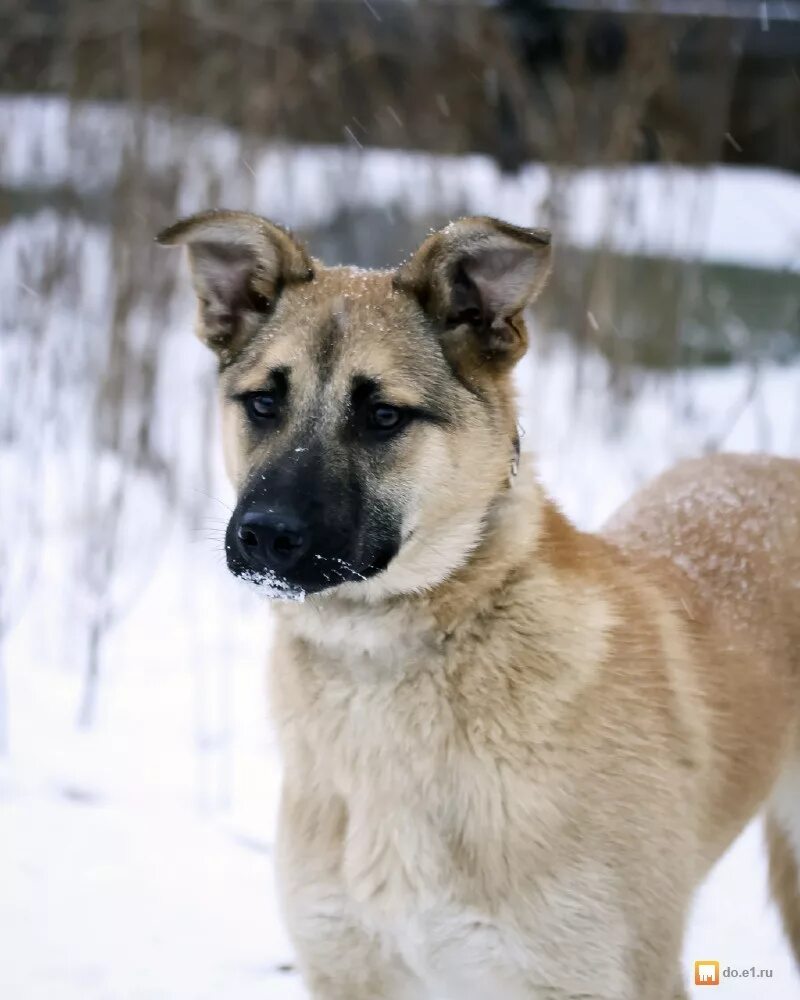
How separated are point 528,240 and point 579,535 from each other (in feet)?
2.27

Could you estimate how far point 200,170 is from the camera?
584 cm

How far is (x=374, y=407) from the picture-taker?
7.79 feet

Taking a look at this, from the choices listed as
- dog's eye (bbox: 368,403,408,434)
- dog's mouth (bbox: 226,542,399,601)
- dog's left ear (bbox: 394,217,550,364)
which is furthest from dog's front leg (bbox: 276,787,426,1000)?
dog's left ear (bbox: 394,217,550,364)

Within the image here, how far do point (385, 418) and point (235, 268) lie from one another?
605mm

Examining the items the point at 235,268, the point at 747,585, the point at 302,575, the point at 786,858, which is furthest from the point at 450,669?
the point at 786,858

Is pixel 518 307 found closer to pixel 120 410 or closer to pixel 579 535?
pixel 579 535

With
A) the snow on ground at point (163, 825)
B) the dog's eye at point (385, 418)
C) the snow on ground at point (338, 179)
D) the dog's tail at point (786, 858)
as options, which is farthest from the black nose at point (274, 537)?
the snow on ground at point (338, 179)

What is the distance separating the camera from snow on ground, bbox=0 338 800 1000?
115 inches

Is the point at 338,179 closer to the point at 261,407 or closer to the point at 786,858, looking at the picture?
the point at 261,407

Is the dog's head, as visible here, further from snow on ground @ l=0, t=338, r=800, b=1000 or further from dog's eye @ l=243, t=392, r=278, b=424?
snow on ground @ l=0, t=338, r=800, b=1000

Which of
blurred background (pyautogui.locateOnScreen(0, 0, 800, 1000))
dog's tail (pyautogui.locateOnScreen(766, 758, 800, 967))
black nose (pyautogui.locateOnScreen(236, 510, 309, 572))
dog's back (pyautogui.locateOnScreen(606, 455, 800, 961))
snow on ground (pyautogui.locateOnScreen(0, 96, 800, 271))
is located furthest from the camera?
snow on ground (pyautogui.locateOnScreen(0, 96, 800, 271))

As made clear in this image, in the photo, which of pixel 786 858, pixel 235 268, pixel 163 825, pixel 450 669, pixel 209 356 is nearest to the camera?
Answer: pixel 450 669

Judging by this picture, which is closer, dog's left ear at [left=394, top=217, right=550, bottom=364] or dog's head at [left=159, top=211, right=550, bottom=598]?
dog's head at [left=159, top=211, right=550, bottom=598]

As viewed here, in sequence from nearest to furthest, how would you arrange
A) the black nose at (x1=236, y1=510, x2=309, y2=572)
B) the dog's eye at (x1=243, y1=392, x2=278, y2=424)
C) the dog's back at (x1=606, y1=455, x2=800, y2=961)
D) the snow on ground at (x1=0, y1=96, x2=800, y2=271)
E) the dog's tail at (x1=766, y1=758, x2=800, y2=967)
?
the black nose at (x1=236, y1=510, x2=309, y2=572)
the dog's eye at (x1=243, y1=392, x2=278, y2=424)
the dog's back at (x1=606, y1=455, x2=800, y2=961)
the dog's tail at (x1=766, y1=758, x2=800, y2=967)
the snow on ground at (x1=0, y1=96, x2=800, y2=271)
